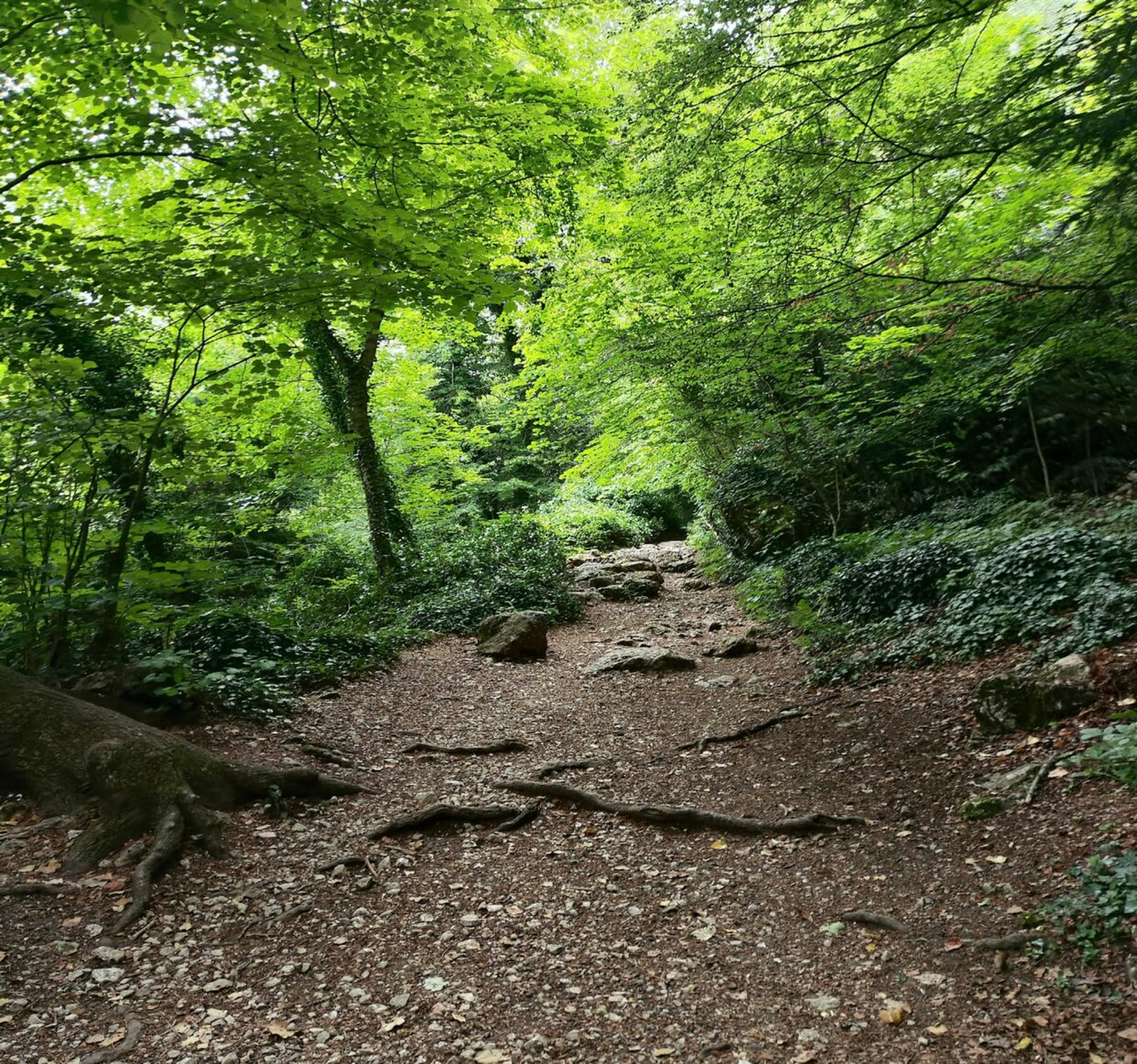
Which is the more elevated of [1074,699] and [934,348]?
[934,348]

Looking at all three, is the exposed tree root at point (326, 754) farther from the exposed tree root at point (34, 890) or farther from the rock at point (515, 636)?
the rock at point (515, 636)

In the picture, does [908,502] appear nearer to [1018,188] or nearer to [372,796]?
[1018,188]

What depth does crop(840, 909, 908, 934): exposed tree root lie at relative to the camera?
376 centimetres

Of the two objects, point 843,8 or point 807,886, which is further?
point 843,8

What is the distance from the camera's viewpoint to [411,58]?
20.0ft

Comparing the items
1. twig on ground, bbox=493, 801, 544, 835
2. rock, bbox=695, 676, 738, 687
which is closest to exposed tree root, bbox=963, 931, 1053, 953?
twig on ground, bbox=493, 801, 544, 835

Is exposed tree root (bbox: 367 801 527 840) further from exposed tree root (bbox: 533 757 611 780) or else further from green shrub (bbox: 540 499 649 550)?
green shrub (bbox: 540 499 649 550)

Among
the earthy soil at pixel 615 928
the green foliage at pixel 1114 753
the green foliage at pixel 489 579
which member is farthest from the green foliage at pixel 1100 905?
the green foliage at pixel 489 579

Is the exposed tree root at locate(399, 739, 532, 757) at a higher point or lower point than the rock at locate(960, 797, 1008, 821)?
higher

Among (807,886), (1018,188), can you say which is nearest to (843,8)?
(1018,188)

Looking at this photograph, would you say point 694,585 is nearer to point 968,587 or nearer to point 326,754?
point 968,587

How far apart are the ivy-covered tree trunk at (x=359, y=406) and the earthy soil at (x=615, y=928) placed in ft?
24.1

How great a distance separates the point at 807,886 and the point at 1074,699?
2411 mm

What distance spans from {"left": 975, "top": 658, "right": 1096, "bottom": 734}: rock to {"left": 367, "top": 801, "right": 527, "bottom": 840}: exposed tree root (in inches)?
143
